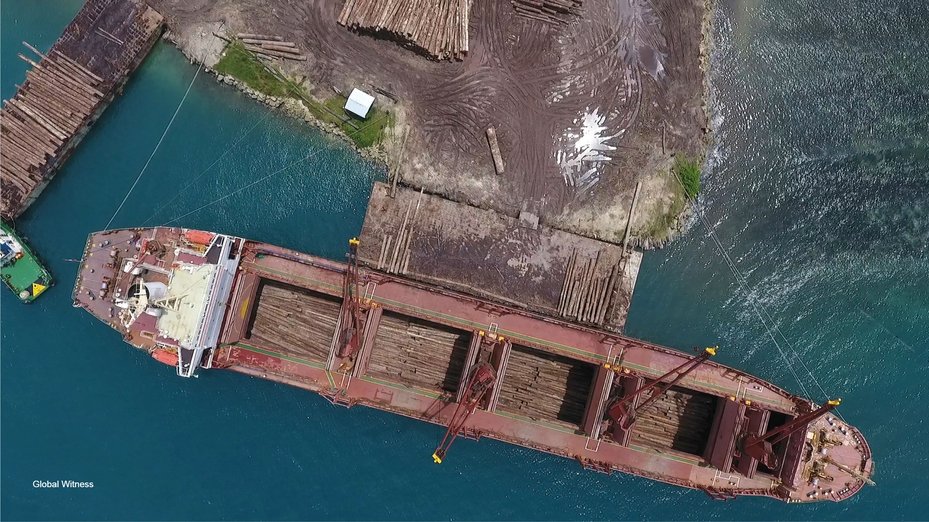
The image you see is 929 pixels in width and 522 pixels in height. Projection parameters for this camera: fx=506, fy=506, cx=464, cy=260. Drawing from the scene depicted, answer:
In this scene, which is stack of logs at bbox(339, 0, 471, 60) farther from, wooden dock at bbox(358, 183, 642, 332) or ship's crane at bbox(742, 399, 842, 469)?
ship's crane at bbox(742, 399, 842, 469)

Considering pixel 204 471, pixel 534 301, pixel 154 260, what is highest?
pixel 534 301

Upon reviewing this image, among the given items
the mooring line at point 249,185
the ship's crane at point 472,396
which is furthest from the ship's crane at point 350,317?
the mooring line at point 249,185

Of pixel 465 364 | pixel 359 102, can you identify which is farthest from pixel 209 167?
pixel 465 364

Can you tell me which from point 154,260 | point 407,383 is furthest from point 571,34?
point 154,260

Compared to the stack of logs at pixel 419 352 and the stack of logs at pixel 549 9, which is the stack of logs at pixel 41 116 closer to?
the stack of logs at pixel 419 352

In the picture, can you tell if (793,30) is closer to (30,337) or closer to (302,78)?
(302,78)

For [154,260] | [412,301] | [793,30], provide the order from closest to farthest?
[154,260] → [412,301] → [793,30]
